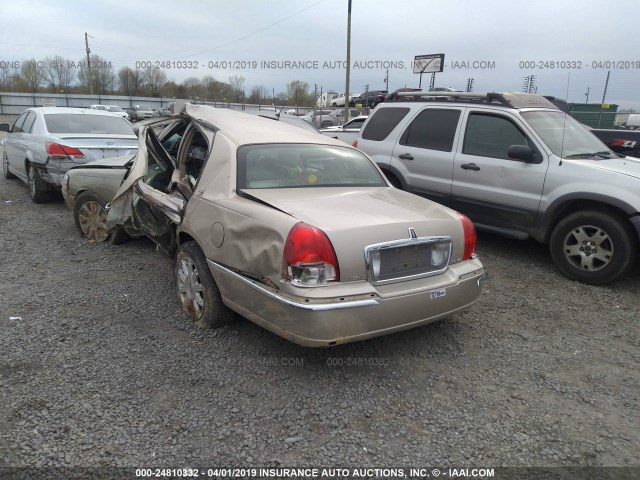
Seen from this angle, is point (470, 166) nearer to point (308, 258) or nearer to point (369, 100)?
point (308, 258)

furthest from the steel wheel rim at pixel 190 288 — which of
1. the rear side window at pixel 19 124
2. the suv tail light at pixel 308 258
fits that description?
the rear side window at pixel 19 124

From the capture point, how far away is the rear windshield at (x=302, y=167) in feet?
12.1

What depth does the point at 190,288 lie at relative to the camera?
3.80 m

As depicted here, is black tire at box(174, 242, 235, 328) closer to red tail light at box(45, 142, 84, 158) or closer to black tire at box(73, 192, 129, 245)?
black tire at box(73, 192, 129, 245)

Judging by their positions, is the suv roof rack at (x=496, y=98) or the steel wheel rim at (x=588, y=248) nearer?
the steel wheel rim at (x=588, y=248)

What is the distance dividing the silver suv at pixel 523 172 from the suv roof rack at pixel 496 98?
1cm

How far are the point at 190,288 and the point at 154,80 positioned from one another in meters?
73.2

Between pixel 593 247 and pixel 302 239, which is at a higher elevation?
pixel 302 239

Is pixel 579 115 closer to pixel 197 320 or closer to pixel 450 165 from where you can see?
pixel 450 165

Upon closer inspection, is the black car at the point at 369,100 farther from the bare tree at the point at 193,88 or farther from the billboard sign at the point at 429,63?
→ the bare tree at the point at 193,88

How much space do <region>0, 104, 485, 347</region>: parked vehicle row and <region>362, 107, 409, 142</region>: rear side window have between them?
262 centimetres

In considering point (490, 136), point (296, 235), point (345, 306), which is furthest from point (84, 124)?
point (345, 306)

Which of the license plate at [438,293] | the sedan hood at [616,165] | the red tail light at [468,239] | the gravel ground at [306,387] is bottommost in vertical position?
the gravel ground at [306,387]

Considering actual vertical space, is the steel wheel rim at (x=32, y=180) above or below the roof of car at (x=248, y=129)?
below
